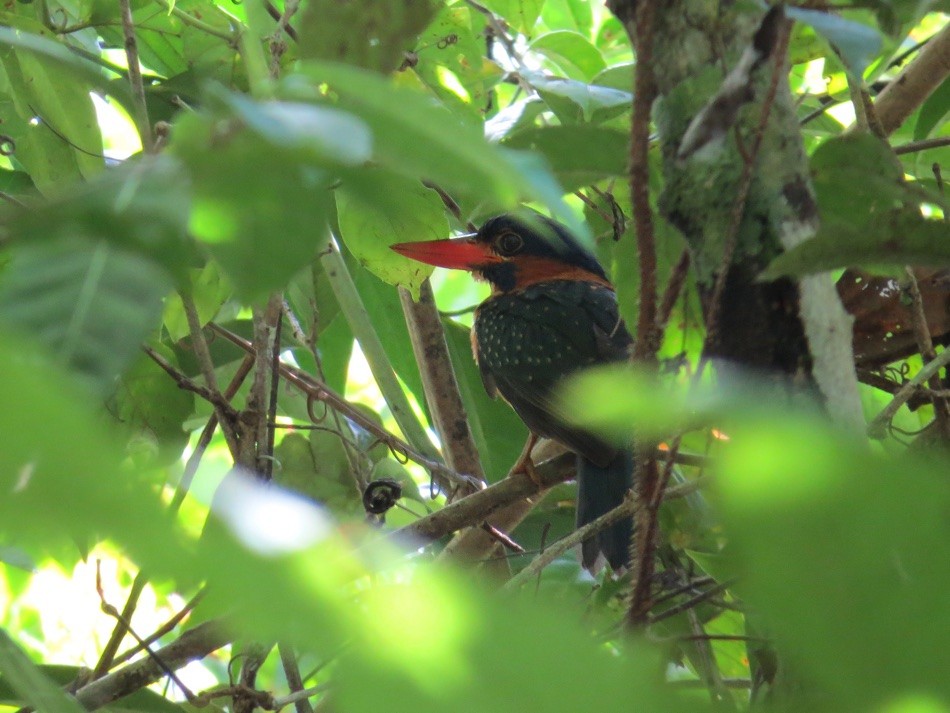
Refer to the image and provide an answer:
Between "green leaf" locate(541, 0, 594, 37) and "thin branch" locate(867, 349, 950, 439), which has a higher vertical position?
"green leaf" locate(541, 0, 594, 37)

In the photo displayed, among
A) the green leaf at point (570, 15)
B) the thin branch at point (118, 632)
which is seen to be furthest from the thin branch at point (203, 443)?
the green leaf at point (570, 15)

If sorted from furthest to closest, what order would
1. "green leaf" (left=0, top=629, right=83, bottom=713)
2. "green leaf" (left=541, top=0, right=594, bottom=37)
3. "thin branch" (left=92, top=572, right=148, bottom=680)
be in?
1. "green leaf" (left=541, top=0, right=594, bottom=37)
2. "thin branch" (left=92, top=572, right=148, bottom=680)
3. "green leaf" (left=0, top=629, right=83, bottom=713)

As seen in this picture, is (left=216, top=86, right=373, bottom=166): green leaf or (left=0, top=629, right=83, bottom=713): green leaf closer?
(left=216, top=86, right=373, bottom=166): green leaf

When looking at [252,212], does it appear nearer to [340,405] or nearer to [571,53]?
[340,405]

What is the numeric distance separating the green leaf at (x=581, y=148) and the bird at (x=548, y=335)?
1.29m

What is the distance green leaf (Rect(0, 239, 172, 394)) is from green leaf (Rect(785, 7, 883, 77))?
0.44 metres

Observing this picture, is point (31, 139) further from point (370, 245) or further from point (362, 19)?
point (362, 19)

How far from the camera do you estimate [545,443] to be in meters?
2.71

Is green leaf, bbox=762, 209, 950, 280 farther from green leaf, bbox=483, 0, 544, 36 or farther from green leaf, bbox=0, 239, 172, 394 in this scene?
green leaf, bbox=483, 0, 544, 36

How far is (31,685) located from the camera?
75 cm

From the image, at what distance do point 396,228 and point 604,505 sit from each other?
3.52ft

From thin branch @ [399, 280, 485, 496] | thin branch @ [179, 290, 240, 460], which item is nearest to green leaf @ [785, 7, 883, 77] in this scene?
thin branch @ [179, 290, 240, 460]

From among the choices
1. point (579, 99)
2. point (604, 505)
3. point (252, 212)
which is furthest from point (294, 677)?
point (252, 212)

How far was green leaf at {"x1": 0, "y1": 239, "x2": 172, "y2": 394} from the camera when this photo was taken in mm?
552
